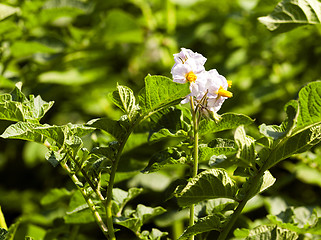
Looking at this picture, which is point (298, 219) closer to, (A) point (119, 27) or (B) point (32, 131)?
(B) point (32, 131)

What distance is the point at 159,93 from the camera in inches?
32.6

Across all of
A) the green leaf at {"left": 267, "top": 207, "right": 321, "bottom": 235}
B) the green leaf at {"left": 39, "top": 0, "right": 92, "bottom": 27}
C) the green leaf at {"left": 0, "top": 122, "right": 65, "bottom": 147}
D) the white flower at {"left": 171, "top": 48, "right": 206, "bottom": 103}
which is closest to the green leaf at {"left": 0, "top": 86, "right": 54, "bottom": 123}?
the green leaf at {"left": 0, "top": 122, "right": 65, "bottom": 147}

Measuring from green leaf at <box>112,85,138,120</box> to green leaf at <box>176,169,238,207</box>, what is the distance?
0.55 feet

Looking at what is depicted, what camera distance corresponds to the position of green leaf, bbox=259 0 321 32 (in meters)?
1.06

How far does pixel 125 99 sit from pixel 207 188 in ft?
0.70

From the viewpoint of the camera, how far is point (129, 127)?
0.88m

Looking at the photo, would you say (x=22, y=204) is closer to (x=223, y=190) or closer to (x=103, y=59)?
(x=103, y=59)

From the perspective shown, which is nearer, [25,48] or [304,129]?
[304,129]

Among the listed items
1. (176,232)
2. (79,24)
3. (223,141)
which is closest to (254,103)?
(176,232)

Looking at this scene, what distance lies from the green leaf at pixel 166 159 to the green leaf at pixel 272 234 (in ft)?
0.64

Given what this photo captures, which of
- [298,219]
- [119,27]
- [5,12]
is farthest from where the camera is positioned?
[119,27]

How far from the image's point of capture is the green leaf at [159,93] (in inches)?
31.9

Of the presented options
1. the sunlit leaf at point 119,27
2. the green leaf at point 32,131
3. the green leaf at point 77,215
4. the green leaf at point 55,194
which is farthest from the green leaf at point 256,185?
the sunlit leaf at point 119,27

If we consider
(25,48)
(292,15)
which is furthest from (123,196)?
(25,48)
